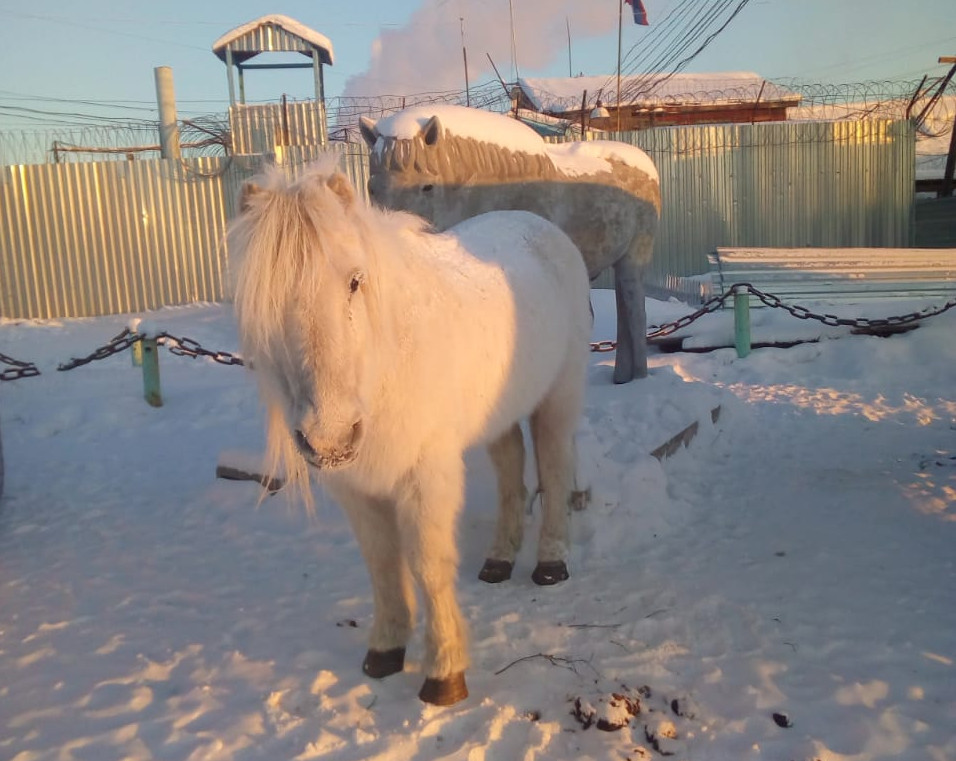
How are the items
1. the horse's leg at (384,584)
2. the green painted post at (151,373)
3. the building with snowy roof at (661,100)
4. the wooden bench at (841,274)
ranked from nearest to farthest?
the horse's leg at (384,584), the green painted post at (151,373), the wooden bench at (841,274), the building with snowy roof at (661,100)

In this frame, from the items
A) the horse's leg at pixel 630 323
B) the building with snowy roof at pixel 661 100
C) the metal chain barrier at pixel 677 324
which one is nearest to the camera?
the horse's leg at pixel 630 323

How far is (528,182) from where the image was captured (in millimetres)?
6035

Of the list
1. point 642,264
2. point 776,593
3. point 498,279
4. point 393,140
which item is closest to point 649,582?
point 776,593

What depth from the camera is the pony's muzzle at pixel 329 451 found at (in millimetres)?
2150

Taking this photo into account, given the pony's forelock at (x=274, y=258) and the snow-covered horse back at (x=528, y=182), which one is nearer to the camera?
the pony's forelock at (x=274, y=258)

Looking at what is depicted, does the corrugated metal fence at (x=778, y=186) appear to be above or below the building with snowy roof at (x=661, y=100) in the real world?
below

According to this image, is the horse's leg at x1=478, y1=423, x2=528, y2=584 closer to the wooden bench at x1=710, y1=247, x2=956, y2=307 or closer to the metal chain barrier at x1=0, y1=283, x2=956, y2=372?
the metal chain barrier at x1=0, y1=283, x2=956, y2=372

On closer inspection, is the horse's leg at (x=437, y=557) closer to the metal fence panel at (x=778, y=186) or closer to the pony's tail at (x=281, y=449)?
the pony's tail at (x=281, y=449)

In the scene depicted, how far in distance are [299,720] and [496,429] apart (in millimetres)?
1397

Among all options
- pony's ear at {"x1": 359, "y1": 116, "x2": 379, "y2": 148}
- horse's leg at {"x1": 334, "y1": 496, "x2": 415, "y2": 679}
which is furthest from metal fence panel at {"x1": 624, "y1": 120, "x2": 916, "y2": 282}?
horse's leg at {"x1": 334, "y1": 496, "x2": 415, "y2": 679}

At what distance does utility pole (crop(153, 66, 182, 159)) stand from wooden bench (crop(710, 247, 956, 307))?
9.71m

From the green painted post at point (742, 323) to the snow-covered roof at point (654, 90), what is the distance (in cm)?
1384

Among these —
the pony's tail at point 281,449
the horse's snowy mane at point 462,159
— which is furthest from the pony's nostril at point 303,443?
the horse's snowy mane at point 462,159

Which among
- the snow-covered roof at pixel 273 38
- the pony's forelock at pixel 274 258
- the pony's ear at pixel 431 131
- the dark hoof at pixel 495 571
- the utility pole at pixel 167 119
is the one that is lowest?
the dark hoof at pixel 495 571
